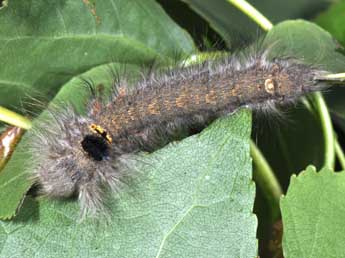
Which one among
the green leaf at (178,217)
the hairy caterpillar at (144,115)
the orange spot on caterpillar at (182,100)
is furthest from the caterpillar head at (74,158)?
the orange spot on caterpillar at (182,100)

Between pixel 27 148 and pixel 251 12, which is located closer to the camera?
pixel 27 148

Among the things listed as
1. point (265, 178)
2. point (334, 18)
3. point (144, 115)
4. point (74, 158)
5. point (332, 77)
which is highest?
point (334, 18)

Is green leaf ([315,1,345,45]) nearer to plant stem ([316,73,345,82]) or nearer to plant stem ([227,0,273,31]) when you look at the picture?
plant stem ([227,0,273,31])

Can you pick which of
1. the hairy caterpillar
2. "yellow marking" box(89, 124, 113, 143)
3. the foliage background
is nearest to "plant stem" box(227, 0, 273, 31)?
the foliage background

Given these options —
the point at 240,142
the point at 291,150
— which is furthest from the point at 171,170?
the point at 291,150

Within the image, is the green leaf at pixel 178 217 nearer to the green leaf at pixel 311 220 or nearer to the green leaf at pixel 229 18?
the green leaf at pixel 311 220

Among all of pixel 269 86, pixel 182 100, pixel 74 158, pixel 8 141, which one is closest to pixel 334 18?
pixel 269 86

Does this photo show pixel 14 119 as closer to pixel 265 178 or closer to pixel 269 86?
pixel 269 86
